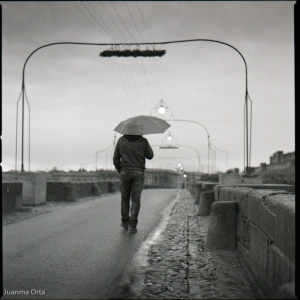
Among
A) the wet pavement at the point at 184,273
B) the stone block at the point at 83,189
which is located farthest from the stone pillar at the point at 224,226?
the stone block at the point at 83,189

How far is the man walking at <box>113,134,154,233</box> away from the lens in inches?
321

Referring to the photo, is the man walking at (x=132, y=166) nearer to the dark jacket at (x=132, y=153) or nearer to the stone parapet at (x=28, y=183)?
the dark jacket at (x=132, y=153)

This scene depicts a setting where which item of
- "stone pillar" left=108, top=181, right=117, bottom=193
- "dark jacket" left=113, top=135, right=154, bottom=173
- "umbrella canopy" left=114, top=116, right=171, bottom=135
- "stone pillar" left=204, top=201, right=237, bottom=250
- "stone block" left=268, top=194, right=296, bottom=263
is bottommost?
"stone pillar" left=108, top=181, right=117, bottom=193

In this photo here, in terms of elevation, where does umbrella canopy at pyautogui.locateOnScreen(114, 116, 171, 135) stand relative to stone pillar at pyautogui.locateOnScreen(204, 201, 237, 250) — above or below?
above

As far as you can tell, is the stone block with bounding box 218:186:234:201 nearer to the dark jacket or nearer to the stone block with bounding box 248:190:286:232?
the dark jacket

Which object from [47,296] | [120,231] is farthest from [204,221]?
[47,296]

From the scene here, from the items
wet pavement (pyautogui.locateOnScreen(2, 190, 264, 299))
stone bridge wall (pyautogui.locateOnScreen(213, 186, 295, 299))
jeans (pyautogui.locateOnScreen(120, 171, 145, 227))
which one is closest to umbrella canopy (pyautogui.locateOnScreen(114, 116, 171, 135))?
jeans (pyautogui.locateOnScreen(120, 171, 145, 227))

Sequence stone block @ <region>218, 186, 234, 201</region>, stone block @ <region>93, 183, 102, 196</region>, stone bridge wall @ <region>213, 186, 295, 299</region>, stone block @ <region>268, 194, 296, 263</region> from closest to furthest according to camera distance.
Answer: stone block @ <region>268, 194, 296, 263</region> < stone bridge wall @ <region>213, 186, 295, 299</region> < stone block @ <region>218, 186, 234, 201</region> < stone block @ <region>93, 183, 102, 196</region>

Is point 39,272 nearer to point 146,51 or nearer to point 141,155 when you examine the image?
point 141,155

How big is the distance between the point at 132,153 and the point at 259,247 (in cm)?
422

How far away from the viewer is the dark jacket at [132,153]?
819cm

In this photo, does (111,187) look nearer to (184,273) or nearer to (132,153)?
(132,153)

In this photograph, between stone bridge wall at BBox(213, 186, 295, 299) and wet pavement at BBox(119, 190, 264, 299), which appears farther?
wet pavement at BBox(119, 190, 264, 299)

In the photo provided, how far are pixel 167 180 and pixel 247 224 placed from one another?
104 m
